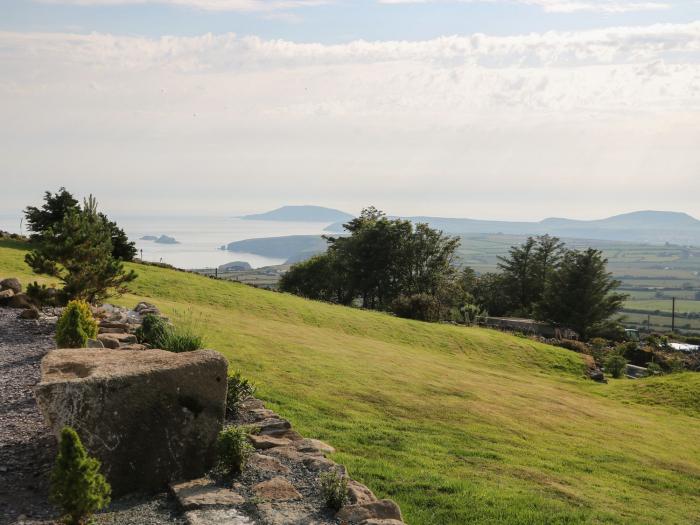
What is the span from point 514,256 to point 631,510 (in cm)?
8073

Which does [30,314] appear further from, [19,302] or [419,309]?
[419,309]

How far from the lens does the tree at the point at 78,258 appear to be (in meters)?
16.9

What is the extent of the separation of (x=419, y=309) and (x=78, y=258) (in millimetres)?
33321

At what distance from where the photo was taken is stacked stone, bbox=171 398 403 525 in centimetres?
670

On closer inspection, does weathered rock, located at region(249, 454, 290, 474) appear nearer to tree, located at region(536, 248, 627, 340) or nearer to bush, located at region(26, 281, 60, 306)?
bush, located at region(26, 281, 60, 306)

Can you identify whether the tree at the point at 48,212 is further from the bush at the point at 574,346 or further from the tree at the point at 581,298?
the tree at the point at 581,298

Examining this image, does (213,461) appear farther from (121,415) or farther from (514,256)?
(514,256)

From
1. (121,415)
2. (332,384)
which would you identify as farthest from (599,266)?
(121,415)

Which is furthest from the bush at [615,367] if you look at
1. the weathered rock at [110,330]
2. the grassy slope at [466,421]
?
the weathered rock at [110,330]

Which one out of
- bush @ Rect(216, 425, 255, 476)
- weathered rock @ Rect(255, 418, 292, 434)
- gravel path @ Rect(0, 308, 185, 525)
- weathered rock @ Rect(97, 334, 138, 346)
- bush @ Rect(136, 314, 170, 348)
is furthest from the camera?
bush @ Rect(136, 314, 170, 348)

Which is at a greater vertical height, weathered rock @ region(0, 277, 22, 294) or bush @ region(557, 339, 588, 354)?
weathered rock @ region(0, 277, 22, 294)

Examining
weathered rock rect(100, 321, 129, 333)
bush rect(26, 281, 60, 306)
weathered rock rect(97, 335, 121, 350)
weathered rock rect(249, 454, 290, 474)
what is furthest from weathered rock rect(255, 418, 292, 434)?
bush rect(26, 281, 60, 306)

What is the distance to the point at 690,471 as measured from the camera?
16.3 m

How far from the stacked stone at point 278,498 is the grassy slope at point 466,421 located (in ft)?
5.63
